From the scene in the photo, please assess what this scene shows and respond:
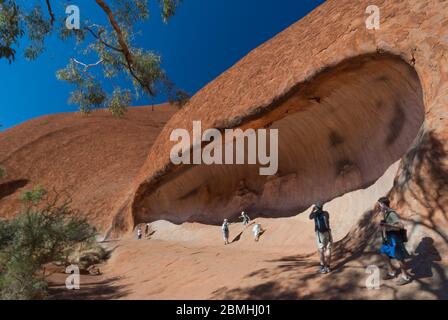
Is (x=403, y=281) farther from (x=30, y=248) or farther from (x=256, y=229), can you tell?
(x=256, y=229)

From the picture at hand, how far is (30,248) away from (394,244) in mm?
7912

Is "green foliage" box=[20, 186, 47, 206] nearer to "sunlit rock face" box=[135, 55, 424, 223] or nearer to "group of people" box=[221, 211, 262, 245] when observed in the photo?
"sunlit rock face" box=[135, 55, 424, 223]

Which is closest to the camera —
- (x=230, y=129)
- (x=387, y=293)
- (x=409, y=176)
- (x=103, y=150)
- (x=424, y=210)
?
(x=387, y=293)

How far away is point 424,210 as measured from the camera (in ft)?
18.2

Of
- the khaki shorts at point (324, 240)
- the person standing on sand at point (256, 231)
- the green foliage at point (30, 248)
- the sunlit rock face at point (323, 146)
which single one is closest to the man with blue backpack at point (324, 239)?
the khaki shorts at point (324, 240)

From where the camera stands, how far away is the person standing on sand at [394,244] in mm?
4688

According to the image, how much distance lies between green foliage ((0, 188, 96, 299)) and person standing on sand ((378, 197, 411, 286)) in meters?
6.47

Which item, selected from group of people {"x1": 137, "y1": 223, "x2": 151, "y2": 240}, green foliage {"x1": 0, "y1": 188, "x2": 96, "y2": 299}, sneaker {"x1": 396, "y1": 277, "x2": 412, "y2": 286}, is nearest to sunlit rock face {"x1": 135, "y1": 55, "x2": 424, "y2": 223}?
group of people {"x1": 137, "y1": 223, "x2": 151, "y2": 240}

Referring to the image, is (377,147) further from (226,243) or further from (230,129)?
(226,243)

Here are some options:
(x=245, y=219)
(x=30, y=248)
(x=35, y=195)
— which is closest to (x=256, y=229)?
(x=245, y=219)

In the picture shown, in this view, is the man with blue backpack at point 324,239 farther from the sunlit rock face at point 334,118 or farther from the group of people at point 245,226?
the group of people at point 245,226

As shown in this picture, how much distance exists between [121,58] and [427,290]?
430 inches

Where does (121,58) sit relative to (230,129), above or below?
above
